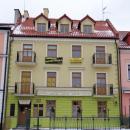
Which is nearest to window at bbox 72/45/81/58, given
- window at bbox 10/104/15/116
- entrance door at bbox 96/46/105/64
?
entrance door at bbox 96/46/105/64

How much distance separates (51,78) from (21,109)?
4.03 m

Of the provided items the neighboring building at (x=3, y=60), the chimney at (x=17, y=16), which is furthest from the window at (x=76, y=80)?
the chimney at (x=17, y=16)

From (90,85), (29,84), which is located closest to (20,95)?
(29,84)

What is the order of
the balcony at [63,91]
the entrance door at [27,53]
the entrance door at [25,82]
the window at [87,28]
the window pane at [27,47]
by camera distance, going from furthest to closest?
the window at [87,28] < the window pane at [27,47] < the entrance door at [27,53] < the balcony at [63,91] < the entrance door at [25,82]

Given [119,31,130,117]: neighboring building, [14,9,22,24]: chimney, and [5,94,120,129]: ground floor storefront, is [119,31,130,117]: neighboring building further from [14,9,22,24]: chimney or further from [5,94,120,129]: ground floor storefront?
[14,9,22,24]: chimney

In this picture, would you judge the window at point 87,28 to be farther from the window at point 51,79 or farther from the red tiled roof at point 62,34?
the window at point 51,79

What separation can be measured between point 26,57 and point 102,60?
7.21m

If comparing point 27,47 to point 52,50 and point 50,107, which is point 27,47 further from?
point 50,107

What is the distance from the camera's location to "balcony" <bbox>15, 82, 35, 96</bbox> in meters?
32.4

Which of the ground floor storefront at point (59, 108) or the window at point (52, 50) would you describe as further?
the window at point (52, 50)

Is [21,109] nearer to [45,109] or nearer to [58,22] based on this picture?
[45,109]

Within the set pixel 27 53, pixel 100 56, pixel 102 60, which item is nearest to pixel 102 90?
pixel 102 60

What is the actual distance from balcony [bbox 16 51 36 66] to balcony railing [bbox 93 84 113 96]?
6.25 metres

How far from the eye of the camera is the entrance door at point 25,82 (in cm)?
3262
